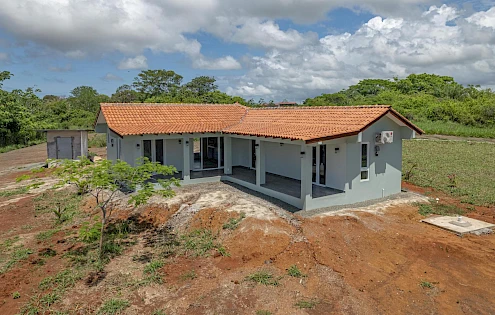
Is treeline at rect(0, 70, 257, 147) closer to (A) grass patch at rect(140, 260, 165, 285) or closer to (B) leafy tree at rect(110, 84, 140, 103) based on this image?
(B) leafy tree at rect(110, 84, 140, 103)

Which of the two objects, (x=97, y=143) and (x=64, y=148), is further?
(x=97, y=143)

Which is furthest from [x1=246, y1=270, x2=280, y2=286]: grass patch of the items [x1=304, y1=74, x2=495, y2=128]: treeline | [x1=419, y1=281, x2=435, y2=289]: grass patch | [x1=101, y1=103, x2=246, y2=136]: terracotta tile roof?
[x1=304, y1=74, x2=495, y2=128]: treeline

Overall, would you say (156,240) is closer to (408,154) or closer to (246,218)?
(246,218)

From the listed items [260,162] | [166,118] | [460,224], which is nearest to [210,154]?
[166,118]

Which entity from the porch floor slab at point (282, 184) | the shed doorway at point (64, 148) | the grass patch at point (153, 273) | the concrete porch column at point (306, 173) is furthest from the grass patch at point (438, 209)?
the shed doorway at point (64, 148)

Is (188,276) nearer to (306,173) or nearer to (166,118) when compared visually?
(306,173)

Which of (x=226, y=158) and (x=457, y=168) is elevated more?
(x=226, y=158)

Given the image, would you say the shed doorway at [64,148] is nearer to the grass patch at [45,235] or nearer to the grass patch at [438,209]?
the grass patch at [45,235]

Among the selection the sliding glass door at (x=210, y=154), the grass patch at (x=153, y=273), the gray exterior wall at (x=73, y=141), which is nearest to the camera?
the grass patch at (x=153, y=273)
